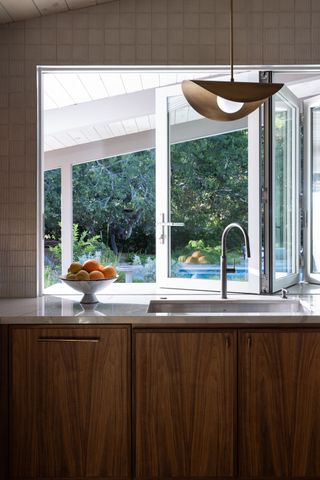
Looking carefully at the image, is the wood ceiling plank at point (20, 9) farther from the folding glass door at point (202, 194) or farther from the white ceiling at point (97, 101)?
the white ceiling at point (97, 101)

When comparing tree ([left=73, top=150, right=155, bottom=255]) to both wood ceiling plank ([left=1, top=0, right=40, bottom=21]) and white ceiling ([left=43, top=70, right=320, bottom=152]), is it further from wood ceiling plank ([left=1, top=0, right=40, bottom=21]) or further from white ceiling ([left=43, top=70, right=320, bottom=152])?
wood ceiling plank ([left=1, top=0, right=40, bottom=21])

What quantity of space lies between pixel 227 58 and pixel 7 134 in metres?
1.23

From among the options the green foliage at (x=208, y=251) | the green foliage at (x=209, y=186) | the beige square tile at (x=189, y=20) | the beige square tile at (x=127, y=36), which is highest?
the beige square tile at (x=189, y=20)

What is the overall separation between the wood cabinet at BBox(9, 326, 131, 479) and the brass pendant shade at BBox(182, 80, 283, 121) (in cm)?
95

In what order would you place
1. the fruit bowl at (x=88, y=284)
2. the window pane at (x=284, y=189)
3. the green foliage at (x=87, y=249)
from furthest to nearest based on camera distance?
the green foliage at (x=87, y=249) < the window pane at (x=284, y=189) < the fruit bowl at (x=88, y=284)

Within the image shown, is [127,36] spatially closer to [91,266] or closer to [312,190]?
[91,266]

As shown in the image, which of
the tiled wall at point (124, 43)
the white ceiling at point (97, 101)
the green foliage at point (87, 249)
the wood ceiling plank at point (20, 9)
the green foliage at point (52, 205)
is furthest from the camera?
the green foliage at point (52, 205)

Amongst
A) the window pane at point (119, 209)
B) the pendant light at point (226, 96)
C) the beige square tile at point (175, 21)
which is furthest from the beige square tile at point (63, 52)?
the window pane at point (119, 209)

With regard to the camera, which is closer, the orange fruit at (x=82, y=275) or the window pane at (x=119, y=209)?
the orange fruit at (x=82, y=275)

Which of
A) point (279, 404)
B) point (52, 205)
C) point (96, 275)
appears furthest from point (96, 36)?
point (52, 205)

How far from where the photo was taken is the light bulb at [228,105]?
169cm

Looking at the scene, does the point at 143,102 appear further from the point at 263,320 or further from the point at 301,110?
the point at 263,320

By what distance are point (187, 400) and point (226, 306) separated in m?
0.59

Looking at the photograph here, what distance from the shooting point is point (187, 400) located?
199cm
